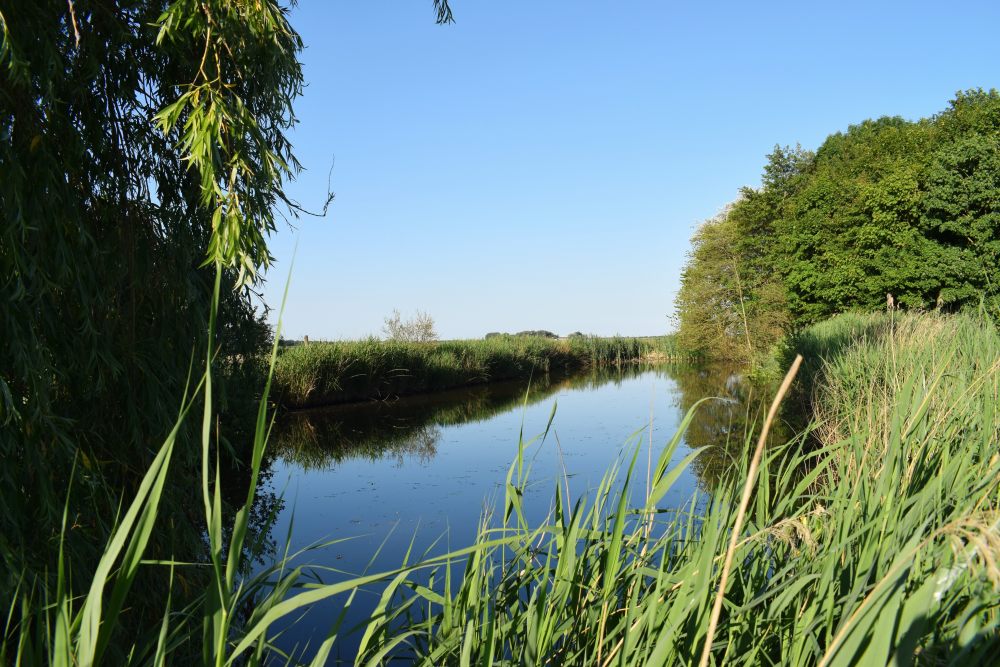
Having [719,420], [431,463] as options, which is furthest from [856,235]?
[431,463]

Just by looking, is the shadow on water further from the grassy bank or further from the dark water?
the grassy bank

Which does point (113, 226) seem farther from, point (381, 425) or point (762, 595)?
point (381, 425)

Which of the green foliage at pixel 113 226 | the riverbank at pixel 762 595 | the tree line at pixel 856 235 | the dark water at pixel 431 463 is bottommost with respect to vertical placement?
the dark water at pixel 431 463

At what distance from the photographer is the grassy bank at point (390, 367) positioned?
47.2ft

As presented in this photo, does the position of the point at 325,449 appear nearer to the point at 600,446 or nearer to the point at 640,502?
the point at 600,446

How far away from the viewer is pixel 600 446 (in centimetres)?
1045

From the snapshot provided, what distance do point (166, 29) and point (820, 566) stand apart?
3.10 metres

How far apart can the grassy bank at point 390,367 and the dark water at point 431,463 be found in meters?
0.67

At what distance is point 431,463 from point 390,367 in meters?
7.96

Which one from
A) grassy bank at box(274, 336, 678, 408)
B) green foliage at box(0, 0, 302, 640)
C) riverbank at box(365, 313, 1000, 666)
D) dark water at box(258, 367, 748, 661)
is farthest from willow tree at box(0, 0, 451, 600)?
grassy bank at box(274, 336, 678, 408)

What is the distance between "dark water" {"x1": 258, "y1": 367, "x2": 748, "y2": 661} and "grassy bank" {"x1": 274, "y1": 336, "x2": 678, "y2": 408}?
67 cm

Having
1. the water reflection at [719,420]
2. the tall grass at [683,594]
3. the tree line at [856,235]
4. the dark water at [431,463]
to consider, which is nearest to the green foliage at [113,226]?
the tall grass at [683,594]

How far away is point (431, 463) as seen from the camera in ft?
31.5

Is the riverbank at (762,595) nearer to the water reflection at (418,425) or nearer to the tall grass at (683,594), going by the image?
the tall grass at (683,594)
